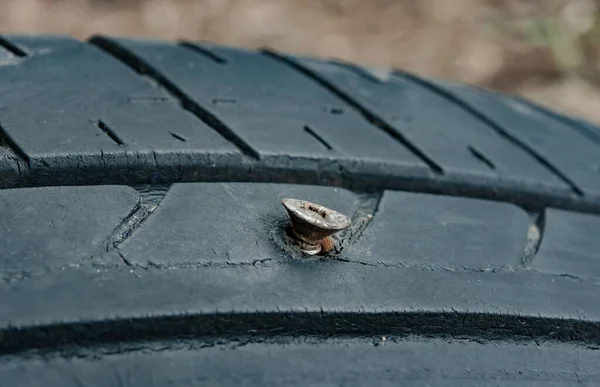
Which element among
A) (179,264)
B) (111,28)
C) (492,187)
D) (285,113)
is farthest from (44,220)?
(111,28)

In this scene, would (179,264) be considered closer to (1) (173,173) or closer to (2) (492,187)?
(1) (173,173)

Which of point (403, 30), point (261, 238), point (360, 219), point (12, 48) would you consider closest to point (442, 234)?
point (360, 219)

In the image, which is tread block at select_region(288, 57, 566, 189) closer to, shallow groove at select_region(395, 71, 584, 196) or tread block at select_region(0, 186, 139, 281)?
shallow groove at select_region(395, 71, 584, 196)

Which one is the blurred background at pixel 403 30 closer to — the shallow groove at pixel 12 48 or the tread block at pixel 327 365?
→ the shallow groove at pixel 12 48

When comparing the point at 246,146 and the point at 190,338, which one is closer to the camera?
the point at 190,338

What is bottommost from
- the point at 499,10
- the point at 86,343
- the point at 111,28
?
the point at 111,28

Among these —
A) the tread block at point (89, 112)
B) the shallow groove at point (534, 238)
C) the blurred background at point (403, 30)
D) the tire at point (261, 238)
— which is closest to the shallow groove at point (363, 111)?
the tire at point (261, 238)
